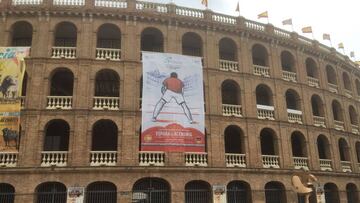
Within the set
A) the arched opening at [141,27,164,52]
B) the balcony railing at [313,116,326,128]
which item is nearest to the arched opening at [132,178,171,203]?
the arched opening at [141,27,164,52]

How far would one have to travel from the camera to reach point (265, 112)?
2845 cm

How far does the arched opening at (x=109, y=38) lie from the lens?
2736 centimetres

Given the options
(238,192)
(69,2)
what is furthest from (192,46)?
(238,192)

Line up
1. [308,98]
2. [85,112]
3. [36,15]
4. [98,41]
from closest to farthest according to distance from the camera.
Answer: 1. [85,112]
2. [36,15]
3. [98,41]
4. [308,98]

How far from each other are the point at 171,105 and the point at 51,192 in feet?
29.8

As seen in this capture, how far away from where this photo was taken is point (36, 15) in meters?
25.9

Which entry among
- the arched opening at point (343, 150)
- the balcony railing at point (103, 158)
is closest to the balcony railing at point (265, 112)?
the arched opening at point (343, 150)

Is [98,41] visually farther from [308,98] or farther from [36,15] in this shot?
[308,98]

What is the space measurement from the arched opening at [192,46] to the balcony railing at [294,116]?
28.0 ft

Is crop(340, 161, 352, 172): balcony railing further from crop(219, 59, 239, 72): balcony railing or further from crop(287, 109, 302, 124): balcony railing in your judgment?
crop(219, 59, 239, 72): balcony railing

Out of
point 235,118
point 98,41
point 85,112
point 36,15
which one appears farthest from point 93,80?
point 235,118

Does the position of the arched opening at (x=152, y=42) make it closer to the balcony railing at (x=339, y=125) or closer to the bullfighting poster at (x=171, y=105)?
the bullfighting poster at (x=171, y=105)

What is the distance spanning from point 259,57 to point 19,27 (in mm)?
19188

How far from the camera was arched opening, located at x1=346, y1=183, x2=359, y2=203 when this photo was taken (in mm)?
32028
